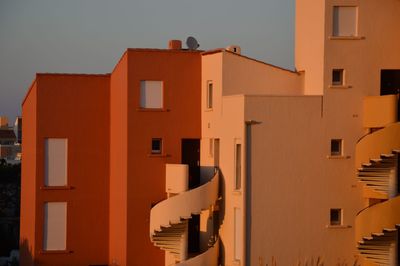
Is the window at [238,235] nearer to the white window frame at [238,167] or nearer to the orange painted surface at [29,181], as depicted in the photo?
the white window frame at [238,167]

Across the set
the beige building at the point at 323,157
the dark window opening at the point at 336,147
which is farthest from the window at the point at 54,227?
the dark window opening at the point at 336,147

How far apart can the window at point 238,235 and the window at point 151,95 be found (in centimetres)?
460

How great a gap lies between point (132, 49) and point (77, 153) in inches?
168

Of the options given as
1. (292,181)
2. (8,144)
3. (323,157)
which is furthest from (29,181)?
(8,144)

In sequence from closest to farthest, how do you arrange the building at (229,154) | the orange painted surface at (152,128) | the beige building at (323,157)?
the beige building at (323,157) → the building at (229,154) → the orange painted surface at (152,128)

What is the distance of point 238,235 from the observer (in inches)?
1008

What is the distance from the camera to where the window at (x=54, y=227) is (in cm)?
3058

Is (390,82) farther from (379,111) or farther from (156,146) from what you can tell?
(156,146)

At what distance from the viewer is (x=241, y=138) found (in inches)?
997

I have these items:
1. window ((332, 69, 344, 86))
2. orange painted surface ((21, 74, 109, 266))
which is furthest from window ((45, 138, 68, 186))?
window ((332, 69, 344, 86))

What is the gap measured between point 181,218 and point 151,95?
4035 millimetres

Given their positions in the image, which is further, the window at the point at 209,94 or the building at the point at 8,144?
the building at the point at 8,144

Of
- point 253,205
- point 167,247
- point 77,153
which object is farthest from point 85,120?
point 253,205

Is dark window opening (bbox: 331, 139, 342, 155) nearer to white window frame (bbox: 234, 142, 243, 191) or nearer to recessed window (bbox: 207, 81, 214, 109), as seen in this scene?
white window frame (bbox: 234, 142, 243, 191)
